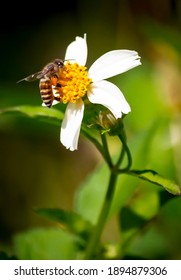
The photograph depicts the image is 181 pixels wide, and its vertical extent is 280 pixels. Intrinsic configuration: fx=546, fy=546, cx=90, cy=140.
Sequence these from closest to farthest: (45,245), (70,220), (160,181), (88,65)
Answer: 1. (160,181)
2. (70,220)
3. (45,245)
4. (88,65)

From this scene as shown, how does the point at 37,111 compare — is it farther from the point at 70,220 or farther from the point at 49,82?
the point at 70,220

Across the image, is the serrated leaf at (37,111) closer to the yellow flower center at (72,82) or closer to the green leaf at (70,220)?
the yellow flower center at (72,82)

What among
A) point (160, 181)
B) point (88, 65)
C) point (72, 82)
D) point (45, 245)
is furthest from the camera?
point (88, 65)

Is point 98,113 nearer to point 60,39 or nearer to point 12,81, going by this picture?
point 12,81

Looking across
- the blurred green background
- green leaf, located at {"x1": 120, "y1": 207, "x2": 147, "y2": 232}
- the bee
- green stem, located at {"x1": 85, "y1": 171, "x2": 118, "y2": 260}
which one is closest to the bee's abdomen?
the bee

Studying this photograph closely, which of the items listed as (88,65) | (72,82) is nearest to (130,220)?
(72,82)

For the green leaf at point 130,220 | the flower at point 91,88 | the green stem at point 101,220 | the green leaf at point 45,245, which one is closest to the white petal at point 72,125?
the flower at point 91,88

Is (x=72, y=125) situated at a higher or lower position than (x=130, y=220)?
higher

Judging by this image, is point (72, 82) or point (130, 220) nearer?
point (72, 82)
